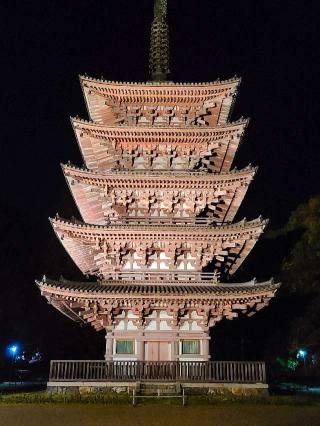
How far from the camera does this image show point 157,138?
22375mm

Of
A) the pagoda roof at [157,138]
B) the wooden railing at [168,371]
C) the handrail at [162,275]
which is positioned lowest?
the wooden railing at [168,371]

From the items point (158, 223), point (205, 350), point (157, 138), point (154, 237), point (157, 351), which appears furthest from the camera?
point (157, 138)

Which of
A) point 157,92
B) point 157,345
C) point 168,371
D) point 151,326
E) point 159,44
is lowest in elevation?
point 168,371

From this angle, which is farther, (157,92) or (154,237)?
(157,92)

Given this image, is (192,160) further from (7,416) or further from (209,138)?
(7,416)

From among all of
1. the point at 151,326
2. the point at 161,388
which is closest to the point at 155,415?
the point at 161,388

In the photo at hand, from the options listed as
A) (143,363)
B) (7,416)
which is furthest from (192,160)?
(7,416)

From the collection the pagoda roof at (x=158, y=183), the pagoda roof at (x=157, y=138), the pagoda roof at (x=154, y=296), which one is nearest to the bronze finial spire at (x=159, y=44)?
the pagoda roof at (x=157, y=138)

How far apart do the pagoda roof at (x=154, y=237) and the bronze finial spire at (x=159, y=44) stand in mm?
10318

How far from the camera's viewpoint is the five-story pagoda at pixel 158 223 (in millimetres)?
19703

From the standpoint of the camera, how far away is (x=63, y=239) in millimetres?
20859

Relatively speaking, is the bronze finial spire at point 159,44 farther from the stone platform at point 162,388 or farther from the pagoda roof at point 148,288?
the stone platform at point 162,388

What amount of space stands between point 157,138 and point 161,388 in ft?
37.6

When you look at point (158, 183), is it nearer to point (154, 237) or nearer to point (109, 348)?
point (154, 237)
